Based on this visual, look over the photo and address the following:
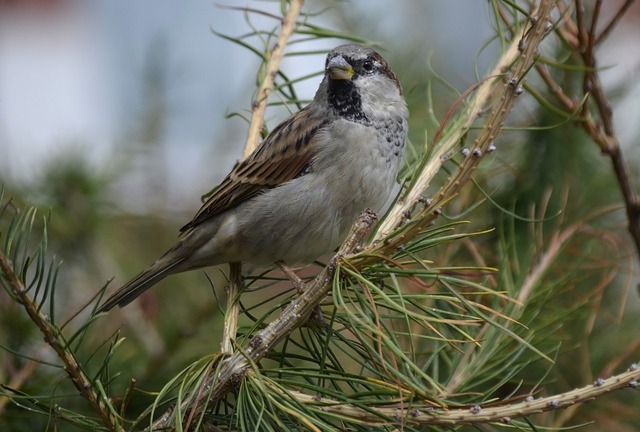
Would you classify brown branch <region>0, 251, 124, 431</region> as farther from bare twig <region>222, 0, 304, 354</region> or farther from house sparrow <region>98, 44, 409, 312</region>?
house sparrow <region>98, 44, 409, 312</region>

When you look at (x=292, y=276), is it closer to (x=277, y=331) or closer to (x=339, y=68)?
(x=339, y=68)

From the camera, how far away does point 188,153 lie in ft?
8.01

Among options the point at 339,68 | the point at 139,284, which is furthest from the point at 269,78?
the point at 139,284

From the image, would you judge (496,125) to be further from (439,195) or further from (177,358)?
(177,358)

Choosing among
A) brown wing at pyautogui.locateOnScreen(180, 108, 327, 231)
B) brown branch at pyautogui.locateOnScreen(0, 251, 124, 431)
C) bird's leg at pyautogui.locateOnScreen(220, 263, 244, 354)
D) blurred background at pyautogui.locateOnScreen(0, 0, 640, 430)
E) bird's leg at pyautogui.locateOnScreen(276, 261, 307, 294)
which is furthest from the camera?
brown wing at pyautogui.locateOnScreen(180, 108, 327, 231)

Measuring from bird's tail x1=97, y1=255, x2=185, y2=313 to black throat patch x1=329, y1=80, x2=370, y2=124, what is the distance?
1.75 ft

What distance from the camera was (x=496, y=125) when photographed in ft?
3.53

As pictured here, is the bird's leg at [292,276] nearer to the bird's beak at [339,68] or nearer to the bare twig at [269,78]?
the bare twig at [269,78]

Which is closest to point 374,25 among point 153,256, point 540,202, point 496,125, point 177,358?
point 540,202

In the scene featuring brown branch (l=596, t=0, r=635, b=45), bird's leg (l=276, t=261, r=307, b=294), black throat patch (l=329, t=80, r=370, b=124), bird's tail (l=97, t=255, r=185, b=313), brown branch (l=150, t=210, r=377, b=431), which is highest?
brown branch (l=596, t=0, r=635, b=45)

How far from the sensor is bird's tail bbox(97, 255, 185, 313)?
1836mm

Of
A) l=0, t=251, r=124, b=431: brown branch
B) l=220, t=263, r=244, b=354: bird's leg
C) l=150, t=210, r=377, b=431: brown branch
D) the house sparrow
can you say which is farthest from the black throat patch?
l=0, t=251, r=124, b=431: brown branch

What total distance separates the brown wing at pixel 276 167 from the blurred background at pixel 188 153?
0.07 meters

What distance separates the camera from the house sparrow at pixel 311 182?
6.07 feet
